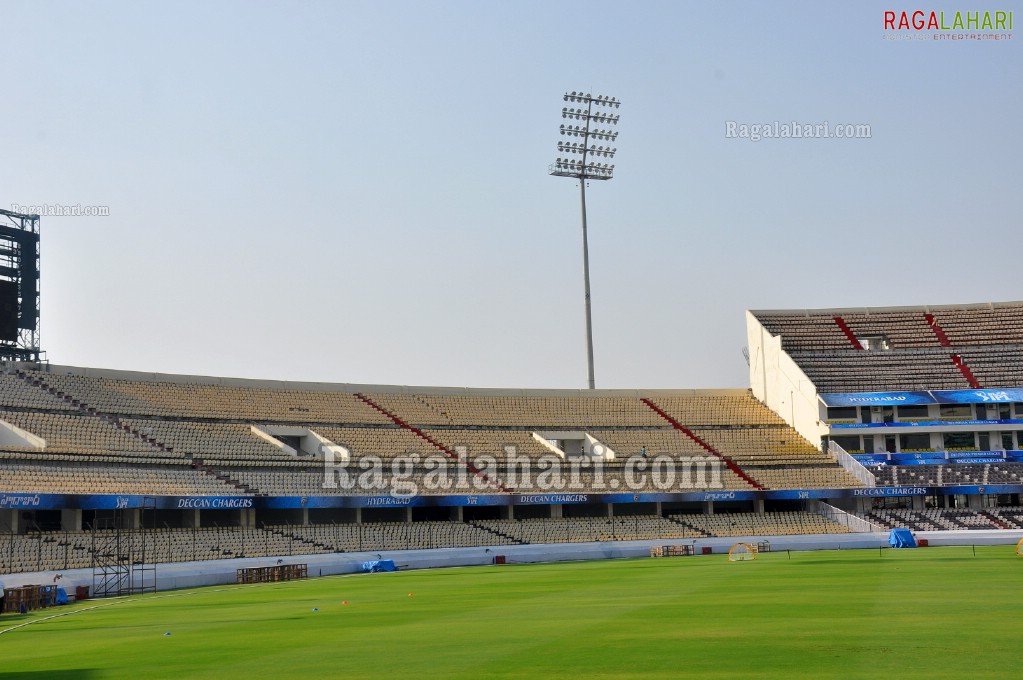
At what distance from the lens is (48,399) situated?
61219mm

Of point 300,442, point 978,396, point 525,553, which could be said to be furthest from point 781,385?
point 300,442

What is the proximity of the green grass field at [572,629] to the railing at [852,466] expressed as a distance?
102 feet

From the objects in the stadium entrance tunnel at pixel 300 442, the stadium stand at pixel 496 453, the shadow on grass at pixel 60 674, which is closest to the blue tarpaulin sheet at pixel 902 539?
the stadium stand at pixel 496 453

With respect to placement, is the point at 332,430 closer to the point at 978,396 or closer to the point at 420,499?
the point at 420,499

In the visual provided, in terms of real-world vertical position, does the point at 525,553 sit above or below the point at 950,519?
below

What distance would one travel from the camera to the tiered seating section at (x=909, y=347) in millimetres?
78562

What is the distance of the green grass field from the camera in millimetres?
17766

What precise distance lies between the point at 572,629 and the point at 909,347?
66772mm

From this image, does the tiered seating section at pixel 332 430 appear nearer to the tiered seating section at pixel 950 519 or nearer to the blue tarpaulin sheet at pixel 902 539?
the tiered seating section at pixel 950 519

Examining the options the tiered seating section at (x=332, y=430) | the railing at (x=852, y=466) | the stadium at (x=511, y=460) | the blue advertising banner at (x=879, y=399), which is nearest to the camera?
the stadium at (x=511, y=460)

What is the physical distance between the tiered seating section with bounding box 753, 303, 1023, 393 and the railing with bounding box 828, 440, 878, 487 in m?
4.51

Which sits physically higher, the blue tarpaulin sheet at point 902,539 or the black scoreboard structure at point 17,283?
the black scoreboard structure at point 17,283

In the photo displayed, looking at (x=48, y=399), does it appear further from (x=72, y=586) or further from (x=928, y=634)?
(x=928, y=634)

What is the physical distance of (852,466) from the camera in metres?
73.1
